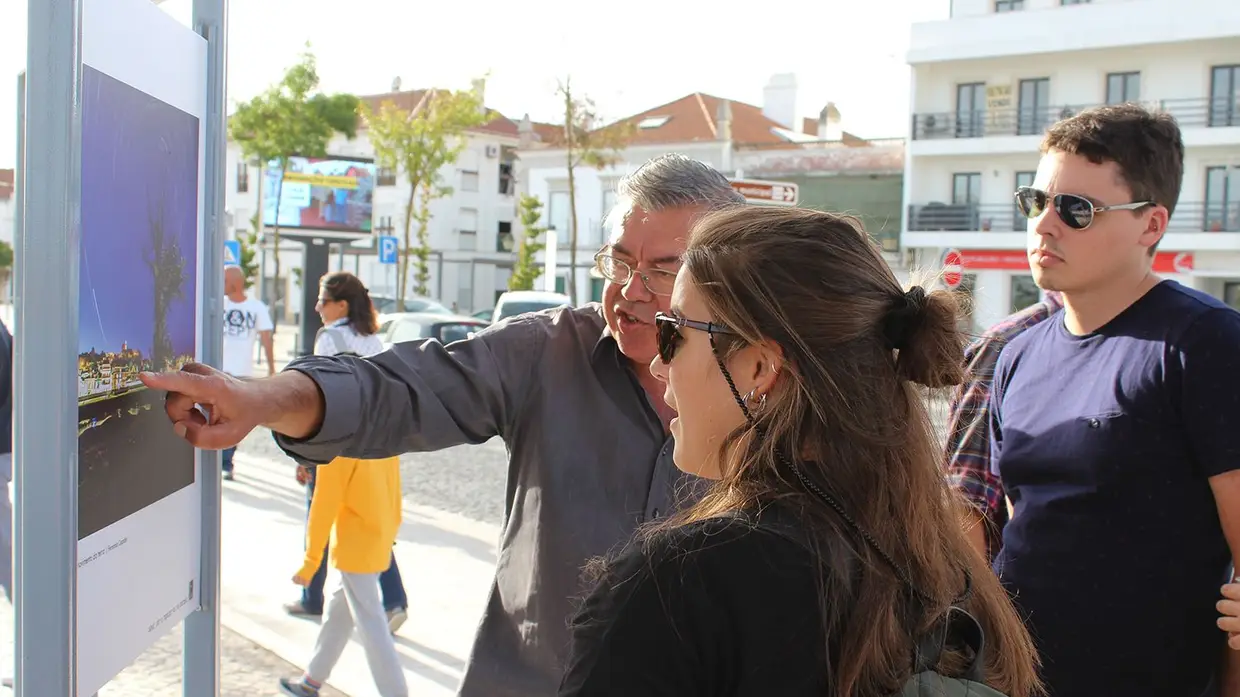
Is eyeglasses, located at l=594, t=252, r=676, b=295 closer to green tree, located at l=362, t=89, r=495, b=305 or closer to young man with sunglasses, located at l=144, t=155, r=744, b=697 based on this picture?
young man with sunglasses, located at l=144, t=155, r=744, b=697

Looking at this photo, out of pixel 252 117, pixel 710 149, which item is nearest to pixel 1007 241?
pixel 710 149

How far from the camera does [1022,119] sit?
109 feet

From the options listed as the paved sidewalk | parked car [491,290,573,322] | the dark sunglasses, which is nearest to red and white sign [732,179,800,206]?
the paved sidewalk

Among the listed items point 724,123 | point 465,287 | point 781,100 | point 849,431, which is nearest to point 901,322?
point 849,431

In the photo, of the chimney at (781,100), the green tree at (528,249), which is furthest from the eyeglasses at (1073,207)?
the chimney at (781,100)

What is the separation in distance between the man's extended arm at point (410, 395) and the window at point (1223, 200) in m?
31.6

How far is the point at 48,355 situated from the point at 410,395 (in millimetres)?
848

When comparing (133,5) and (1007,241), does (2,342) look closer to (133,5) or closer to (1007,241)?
(133,5)

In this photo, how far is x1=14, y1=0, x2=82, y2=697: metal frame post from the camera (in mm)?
1597

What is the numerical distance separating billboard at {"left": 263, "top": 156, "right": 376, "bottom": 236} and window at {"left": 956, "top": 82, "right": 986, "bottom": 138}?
18.9 m

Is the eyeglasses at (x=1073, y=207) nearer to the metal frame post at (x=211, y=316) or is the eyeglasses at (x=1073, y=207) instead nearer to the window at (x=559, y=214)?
the metal frame post at (x=211, y=316)

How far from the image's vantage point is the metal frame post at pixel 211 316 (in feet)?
7.52

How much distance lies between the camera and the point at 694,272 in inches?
60.9

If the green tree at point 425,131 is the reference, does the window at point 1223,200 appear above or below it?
below
